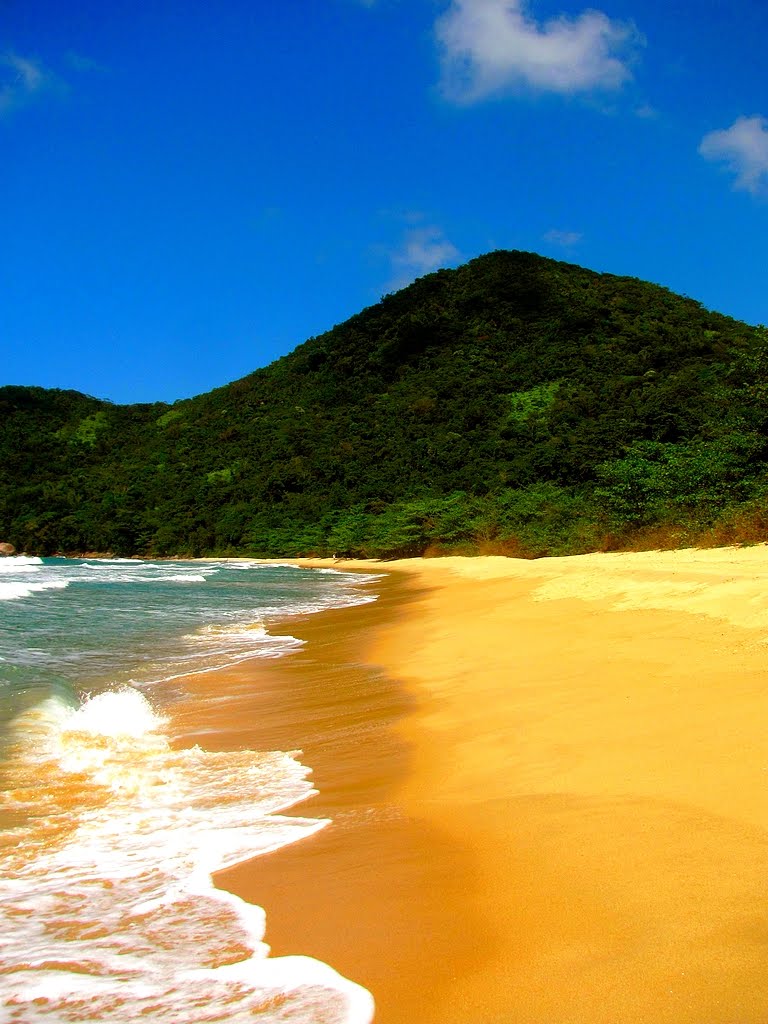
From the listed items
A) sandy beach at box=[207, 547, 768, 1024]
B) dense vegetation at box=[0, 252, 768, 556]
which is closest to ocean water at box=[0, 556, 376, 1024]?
sandy beach at box=[207, 547, 768, 1024]

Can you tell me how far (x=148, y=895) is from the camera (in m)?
2.80

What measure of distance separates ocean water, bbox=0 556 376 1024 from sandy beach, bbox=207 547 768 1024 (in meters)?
0.16

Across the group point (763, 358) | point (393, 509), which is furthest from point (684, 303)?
point (763, 358)

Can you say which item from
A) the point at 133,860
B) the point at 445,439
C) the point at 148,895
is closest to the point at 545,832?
the point at 148,895

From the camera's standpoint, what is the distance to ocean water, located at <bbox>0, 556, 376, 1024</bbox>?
209 cm

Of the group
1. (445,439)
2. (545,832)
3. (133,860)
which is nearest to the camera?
(545,832)

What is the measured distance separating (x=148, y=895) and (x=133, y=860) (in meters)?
0.39

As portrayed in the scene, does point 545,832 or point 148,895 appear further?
point 545,832

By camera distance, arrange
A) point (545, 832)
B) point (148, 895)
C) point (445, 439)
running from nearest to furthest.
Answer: point (148, 895) → point (545, 832) → point (445, 439)

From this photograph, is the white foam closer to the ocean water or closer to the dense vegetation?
the ocean water

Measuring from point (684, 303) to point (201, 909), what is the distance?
75.3 m

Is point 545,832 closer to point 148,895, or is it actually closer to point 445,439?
point 148,895

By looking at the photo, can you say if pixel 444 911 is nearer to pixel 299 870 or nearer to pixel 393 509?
pixel 299 870

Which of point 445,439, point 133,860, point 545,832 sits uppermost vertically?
point 445,439
